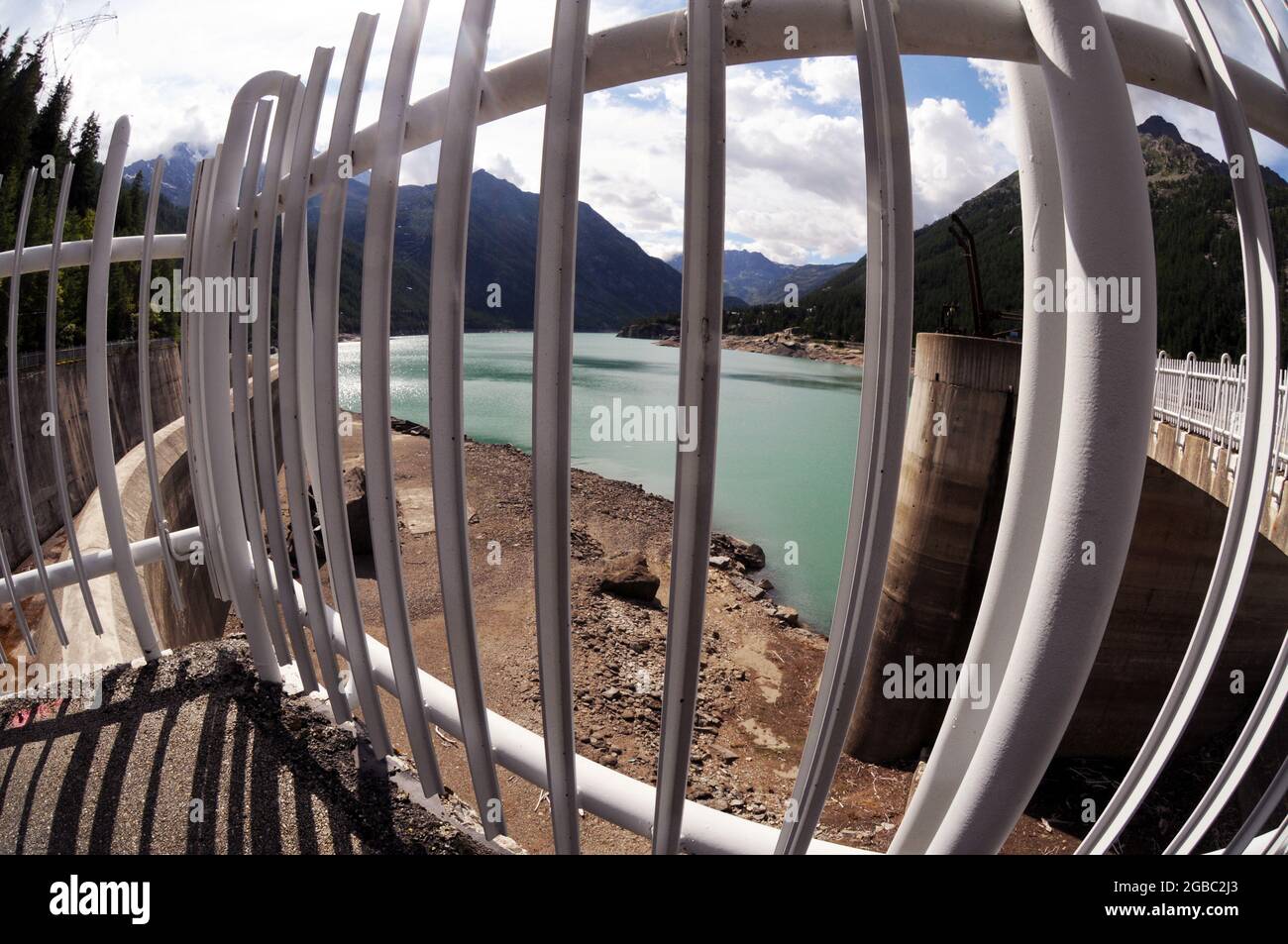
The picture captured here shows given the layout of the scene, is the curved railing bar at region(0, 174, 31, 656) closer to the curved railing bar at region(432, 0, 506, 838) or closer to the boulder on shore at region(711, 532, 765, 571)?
the curved railing bar at region(432, 0, 506, 838)

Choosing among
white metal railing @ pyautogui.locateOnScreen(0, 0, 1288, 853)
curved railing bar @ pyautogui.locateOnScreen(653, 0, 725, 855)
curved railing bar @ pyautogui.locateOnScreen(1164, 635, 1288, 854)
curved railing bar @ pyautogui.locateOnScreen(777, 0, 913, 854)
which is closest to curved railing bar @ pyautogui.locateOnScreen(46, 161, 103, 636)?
white metal railing @ pyautogui.locateOnScreen(0, 0, 1288, 853)

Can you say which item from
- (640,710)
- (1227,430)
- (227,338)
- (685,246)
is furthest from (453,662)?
(640,710)

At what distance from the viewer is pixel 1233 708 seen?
11883 millimetres

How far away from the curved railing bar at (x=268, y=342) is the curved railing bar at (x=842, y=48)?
935mm

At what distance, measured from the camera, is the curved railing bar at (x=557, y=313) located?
5.02ft

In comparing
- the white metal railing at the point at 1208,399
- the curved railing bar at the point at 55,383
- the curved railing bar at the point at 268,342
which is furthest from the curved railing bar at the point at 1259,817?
the white metal railing at the point at 1208,399

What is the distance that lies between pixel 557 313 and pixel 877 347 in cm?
67

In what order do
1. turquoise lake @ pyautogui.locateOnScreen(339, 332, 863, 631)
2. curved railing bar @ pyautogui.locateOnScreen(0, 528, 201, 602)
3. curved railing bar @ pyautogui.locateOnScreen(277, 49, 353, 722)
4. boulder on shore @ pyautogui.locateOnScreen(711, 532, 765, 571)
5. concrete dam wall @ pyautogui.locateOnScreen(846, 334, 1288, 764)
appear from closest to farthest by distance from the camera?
1. curved railing bar @ pyautogui.locateOnScreen(277, 49, 353, 722)
2. curved railing bar @ pyautogui.locateOnScreen(0, 528, 201, 602)
3. concrete dam wall @ pyautogui.locateOnScreen(846, 334, 1288, 764)
4. boulder on shore @ pyautogui.locateOnScreen(711, 532, 765, 571)
5. turquoise lake @ pyautogui.locateOnScreen(339, 332, 863, 631)

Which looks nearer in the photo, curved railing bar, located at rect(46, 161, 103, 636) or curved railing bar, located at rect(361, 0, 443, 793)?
curved railing bar, located at rect(361, 0, 443, 793)

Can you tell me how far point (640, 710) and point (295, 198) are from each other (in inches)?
389

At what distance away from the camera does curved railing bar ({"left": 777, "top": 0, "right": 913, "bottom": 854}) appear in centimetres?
143

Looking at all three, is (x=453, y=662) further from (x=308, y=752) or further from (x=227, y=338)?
(x=227, y=338)

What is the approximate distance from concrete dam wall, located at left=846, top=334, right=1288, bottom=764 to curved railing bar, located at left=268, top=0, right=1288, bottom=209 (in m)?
9.52

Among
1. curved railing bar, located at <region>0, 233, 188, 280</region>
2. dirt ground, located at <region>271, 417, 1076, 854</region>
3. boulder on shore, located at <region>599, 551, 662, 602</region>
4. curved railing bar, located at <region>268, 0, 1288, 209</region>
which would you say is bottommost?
dirt ground, located at <region>271, 417, 1076, 854</region>
